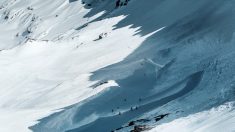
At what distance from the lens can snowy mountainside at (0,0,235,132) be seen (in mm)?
32406

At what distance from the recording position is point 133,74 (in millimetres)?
46219

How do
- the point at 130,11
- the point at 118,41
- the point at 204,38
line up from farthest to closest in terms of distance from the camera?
the point at 130,11 < the point at 118,41 < the point at 204,38

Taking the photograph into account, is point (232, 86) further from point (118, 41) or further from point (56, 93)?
point (118, 41)

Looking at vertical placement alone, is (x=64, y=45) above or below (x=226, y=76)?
above

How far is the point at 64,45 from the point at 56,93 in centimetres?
2135

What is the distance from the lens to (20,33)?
13562 cm

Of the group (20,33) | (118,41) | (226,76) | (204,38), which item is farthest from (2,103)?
(20,33)

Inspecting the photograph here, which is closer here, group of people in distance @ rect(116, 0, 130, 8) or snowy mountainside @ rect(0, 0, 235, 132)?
snowy mountainside @ rect(0, 0, 235, 132)

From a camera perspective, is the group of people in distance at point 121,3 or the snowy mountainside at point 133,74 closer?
the snowy mountainside at point 133,74

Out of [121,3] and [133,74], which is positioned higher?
[121,3]

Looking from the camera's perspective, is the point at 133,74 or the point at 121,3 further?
the point at 121,3

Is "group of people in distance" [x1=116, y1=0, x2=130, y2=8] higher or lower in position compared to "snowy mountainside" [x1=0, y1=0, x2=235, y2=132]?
higher

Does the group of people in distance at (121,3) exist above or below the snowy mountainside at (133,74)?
above

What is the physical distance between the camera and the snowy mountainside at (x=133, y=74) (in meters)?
32.4
